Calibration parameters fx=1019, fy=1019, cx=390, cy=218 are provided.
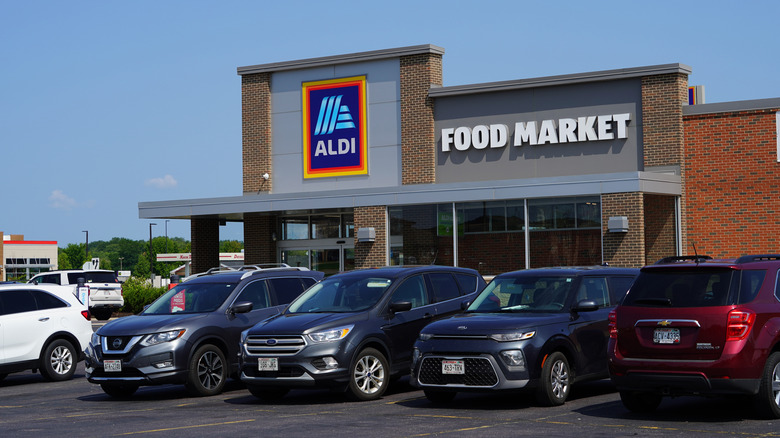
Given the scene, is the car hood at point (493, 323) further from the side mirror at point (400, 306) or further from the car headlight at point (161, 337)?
the car headlight at point (161, 337)

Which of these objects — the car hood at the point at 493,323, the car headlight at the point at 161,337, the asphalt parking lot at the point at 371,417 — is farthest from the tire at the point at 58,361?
the car hood at the point at 493,323

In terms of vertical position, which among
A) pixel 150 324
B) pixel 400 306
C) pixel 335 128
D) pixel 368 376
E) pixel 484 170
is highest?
pixel 335 128

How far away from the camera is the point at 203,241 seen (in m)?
34.9

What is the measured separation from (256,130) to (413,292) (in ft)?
68.1

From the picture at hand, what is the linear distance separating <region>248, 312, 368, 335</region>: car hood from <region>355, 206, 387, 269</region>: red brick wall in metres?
16.3

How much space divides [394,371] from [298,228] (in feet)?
66.1

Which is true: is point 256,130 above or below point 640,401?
above

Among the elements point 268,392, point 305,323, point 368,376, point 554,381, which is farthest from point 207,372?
point 554,381

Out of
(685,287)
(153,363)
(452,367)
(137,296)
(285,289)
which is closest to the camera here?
(685,287)

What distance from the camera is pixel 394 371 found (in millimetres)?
13312

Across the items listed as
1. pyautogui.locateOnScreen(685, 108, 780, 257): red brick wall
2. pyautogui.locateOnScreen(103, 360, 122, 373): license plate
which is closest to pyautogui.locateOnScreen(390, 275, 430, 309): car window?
pyautogui.locateOnScreen(103, 360, 122, 373): license plate

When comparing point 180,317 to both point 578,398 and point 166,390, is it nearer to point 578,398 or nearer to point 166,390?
point 166,390

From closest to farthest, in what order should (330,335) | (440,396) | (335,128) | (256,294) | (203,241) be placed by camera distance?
(440,396) < (330,335) < (256,294) < (335,128) < (203,241)

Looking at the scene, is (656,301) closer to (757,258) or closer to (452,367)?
(757,258)
